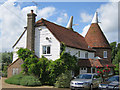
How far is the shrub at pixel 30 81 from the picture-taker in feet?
62.3

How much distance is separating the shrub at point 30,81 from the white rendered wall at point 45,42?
12.2 feet

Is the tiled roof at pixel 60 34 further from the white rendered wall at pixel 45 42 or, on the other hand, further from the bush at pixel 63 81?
the bush at pixel 63 81

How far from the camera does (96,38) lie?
105 ft

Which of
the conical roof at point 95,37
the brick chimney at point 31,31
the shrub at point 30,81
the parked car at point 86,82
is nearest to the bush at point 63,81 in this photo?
the parked car at point 86,82

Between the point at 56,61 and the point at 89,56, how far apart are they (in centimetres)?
1047

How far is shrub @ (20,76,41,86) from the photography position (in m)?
19.0

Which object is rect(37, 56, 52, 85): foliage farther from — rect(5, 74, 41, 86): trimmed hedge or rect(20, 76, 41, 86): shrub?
rect(5, 74, 41, 86): trimmed hedge

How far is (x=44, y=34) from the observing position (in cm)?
2258

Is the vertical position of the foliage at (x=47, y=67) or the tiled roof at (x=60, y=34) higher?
the tiled roof at (x=60, y=34)

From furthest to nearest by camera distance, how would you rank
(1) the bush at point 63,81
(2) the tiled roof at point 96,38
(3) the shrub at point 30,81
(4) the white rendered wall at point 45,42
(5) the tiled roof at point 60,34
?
(2) the tiled roof at point 96,38 → (5) the tiled roof at point 60,34 → (4) the white rendered wall at point 45,42 → (3) the shrub at point 30,81 → (1) the bush at point 63,81

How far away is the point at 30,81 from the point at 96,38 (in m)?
17.4

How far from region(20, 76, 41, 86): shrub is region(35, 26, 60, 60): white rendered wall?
3.72 metres

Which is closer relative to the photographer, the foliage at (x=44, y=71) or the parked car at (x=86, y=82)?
the parked car at (x=86, y=82)

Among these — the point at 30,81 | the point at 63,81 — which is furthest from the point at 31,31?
the point at 63,81
